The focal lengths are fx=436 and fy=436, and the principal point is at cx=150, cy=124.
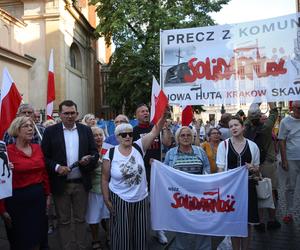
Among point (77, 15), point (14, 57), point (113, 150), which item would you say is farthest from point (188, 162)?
point (77, 15)

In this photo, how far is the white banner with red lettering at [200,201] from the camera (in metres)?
5.32

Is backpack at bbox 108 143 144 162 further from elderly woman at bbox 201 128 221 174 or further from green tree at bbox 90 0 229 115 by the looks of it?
green tree at bbox 90 0 229 115

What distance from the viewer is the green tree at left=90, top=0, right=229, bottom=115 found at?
84.7ft

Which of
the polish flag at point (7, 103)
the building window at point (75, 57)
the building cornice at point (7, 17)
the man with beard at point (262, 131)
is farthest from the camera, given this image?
the building window at point (75, 57)

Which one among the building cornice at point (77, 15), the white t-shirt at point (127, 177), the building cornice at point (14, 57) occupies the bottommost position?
the white t-shirt at point (127, 177)

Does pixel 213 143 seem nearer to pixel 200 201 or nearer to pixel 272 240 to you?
pixel 272 240

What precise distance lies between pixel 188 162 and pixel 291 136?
2.75 meters

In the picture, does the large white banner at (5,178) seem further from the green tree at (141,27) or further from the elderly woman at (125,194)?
the green tree at (141,27)

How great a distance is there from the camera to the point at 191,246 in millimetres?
5543

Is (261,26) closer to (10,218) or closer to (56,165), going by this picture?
(56,165)

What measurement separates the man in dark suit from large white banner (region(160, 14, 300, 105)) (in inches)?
61.9

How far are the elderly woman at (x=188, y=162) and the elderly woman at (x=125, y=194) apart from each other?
21.1 inches

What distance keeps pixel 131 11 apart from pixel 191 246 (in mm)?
22255

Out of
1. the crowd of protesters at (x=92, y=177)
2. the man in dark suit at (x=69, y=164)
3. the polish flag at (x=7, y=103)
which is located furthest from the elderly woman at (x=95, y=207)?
the polish flag at (x=7, y=103)
